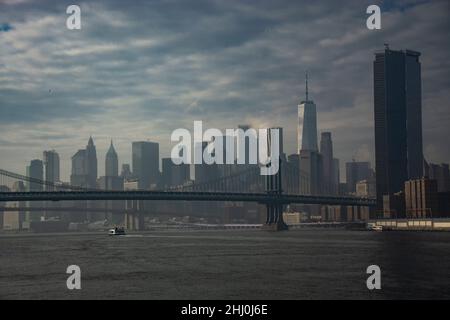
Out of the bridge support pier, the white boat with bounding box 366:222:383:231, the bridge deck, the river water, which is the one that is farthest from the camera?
the bridge support pier

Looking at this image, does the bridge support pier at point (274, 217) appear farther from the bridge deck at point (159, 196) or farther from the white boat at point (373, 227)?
the white boat at point (373, 227)

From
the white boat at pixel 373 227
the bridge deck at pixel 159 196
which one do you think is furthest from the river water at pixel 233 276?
the white boat at pixel 373 227

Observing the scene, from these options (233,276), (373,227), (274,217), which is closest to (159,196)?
(274,217)

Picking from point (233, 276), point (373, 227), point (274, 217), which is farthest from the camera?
point (274, 217)

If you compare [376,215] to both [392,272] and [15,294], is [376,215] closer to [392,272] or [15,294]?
[392,272]

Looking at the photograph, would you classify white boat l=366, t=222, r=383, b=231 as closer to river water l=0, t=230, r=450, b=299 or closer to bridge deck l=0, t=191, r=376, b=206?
bridge deck l=0, t=191, r=376, b=206

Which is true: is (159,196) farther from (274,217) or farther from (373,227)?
(373,227)

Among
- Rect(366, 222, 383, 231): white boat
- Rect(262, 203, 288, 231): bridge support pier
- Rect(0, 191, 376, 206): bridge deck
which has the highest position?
Rect(0, 191, 376, 206): bridge deck

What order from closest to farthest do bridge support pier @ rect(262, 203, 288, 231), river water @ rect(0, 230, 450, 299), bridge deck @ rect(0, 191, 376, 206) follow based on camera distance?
river water @ rect(0, 230, 450, 299) < bridge deck @ rect(0, 191, 376, 206) < bridge support pier @ rect(262, 203, 288, 231)

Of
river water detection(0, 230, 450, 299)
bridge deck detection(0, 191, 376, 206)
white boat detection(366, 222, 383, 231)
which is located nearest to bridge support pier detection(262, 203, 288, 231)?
bridge deck detection(0, 191, 376, 206)
